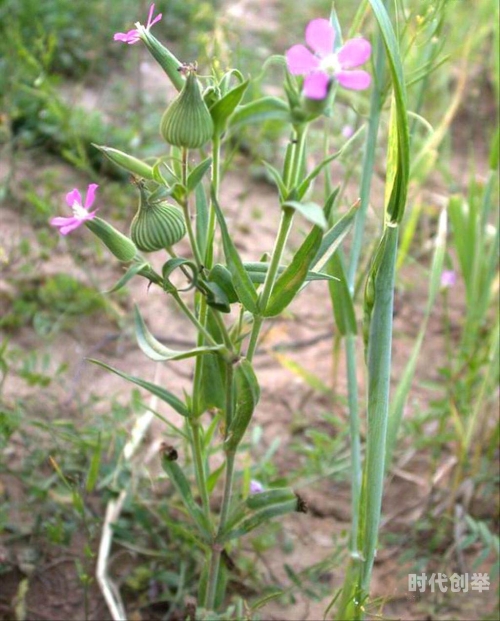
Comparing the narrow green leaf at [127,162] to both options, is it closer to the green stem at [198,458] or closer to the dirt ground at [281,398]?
the green stem at [198,458]

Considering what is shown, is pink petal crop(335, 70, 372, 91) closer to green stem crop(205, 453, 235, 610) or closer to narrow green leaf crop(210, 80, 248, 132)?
narrow green leaf crop(210, 80, 248, 132)

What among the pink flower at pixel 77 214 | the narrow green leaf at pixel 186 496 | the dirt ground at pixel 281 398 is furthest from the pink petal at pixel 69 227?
the dirt ground at pixel 281 398

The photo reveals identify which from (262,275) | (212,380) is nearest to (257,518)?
(212,380)

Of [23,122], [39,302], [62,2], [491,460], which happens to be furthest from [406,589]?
[62,2]

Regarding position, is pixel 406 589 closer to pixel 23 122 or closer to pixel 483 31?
pixel 23 122

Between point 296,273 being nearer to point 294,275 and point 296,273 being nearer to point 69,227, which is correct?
point 294,275

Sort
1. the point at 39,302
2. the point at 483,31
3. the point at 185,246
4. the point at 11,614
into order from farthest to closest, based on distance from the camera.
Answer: the point at 483,31 → the point at 185,246 → the point at 39,302 → the point at 11,614

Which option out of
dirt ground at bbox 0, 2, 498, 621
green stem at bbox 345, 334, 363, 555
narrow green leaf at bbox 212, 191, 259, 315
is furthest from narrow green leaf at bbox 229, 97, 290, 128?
dirt ground at bbox 0, 2, 498, 621
